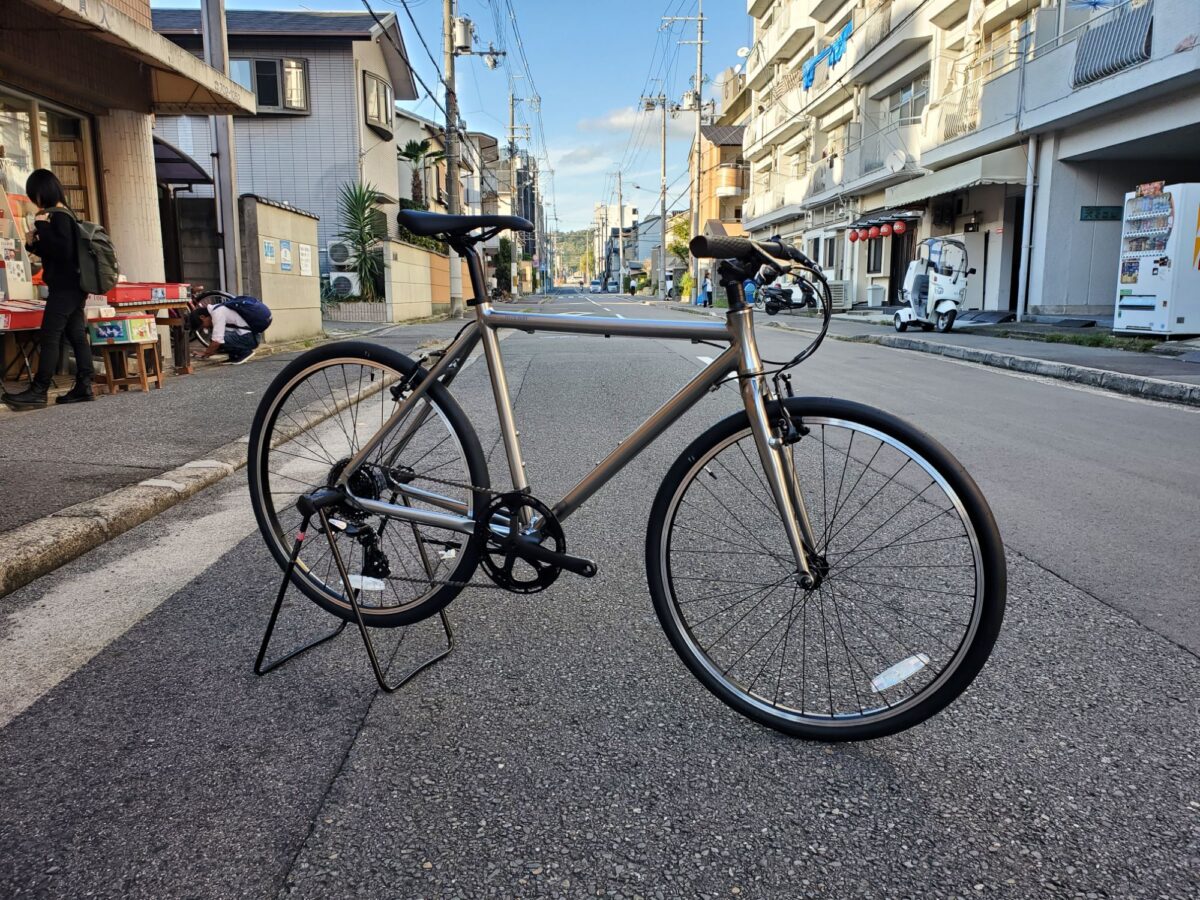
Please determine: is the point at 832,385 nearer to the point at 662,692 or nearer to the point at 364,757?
the point at 662,692

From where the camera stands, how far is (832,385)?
972cm

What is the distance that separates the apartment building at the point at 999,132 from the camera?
54.2 feet

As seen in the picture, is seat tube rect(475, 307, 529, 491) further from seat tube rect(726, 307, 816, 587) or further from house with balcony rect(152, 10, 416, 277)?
house with balcony rect(152, 10, 416, 277)

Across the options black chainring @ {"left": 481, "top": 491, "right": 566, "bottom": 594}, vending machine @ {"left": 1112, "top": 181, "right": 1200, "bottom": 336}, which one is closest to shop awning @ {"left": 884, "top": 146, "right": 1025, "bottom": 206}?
vending machine @ {"left": 1112, "top": 181, "right": 1200, "bottom": 336}

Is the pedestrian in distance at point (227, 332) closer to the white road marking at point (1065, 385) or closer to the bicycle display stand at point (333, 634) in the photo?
the bicycle display stand at point (333, 634)

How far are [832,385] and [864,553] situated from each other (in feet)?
23.0

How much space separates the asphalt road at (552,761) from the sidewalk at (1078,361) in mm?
6878

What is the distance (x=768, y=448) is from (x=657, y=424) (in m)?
0.32

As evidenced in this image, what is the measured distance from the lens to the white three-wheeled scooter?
737 inches

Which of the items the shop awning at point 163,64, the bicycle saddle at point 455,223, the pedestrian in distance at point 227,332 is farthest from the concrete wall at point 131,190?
the bicycle saddle at point 455,223

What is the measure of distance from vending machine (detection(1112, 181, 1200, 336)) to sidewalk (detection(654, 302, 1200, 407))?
130 cm

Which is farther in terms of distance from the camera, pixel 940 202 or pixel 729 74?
pixel 729 74

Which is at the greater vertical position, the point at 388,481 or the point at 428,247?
the point at 428,247

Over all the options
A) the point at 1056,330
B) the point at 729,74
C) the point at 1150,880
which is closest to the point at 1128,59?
the point at 1056,330
